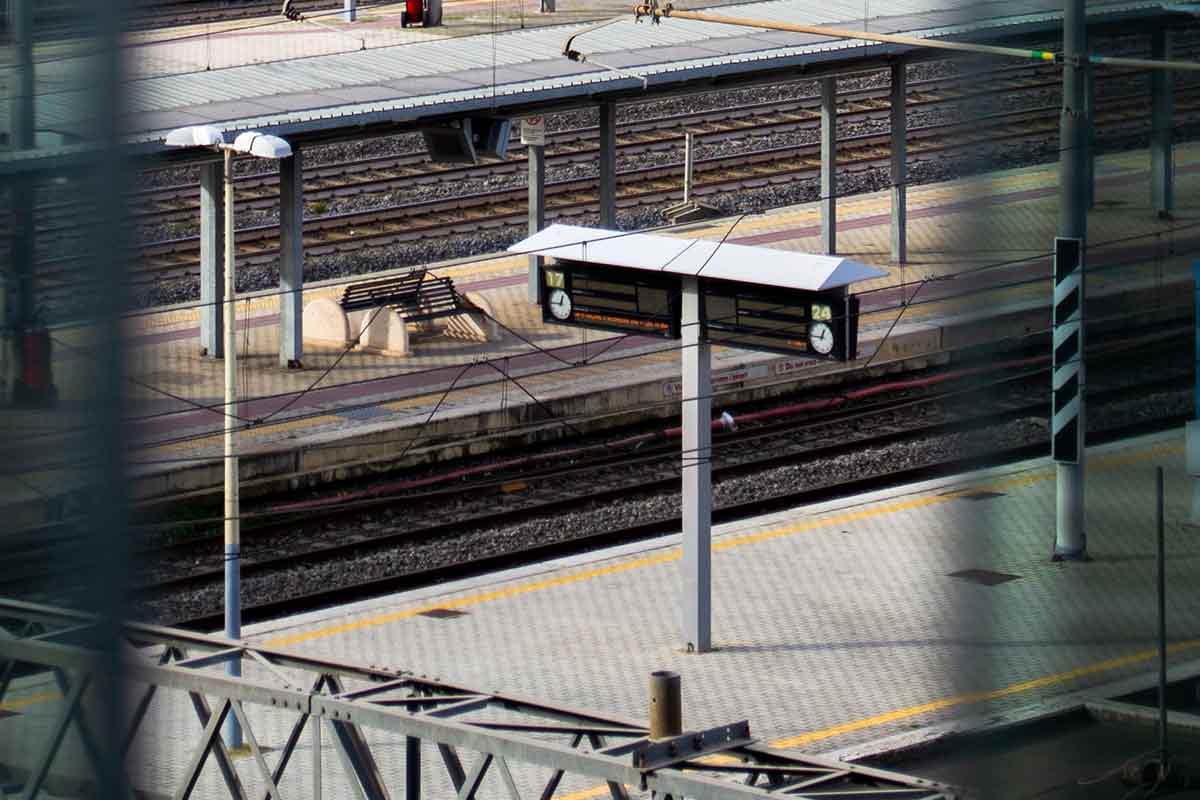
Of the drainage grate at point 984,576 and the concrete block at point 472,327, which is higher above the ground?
the drainage grate at point 984,576

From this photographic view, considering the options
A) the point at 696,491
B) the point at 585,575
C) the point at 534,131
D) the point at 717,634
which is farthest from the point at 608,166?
the point at 696,491

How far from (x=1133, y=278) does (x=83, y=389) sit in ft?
3.35

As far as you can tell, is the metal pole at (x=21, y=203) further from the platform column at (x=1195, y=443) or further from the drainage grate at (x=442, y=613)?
the drainage grate at (x=442, y=613)

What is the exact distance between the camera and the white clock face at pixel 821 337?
8133 millimetres

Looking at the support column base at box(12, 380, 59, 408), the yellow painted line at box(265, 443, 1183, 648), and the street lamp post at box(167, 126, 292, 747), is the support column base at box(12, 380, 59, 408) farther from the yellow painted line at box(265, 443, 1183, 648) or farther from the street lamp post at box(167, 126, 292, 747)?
the yellow painted line at box(265, 443, 1183, 648)

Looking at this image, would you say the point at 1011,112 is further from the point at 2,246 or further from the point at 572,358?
the point at 572,358

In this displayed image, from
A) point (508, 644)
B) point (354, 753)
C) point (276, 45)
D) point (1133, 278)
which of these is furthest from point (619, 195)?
point (1133, 278)

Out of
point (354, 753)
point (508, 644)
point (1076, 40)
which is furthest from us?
point (508, 644)

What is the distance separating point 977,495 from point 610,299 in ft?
25.4

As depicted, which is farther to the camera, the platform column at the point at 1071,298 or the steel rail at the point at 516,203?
the steel rail at the point at 516,203

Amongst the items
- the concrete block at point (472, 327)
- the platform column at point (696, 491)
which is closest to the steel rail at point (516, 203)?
the concrete block at point (472, 327)

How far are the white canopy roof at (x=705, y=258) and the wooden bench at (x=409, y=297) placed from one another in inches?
195

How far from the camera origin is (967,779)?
4.30 feet

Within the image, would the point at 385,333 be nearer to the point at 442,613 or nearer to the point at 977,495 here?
the point at 442,613
